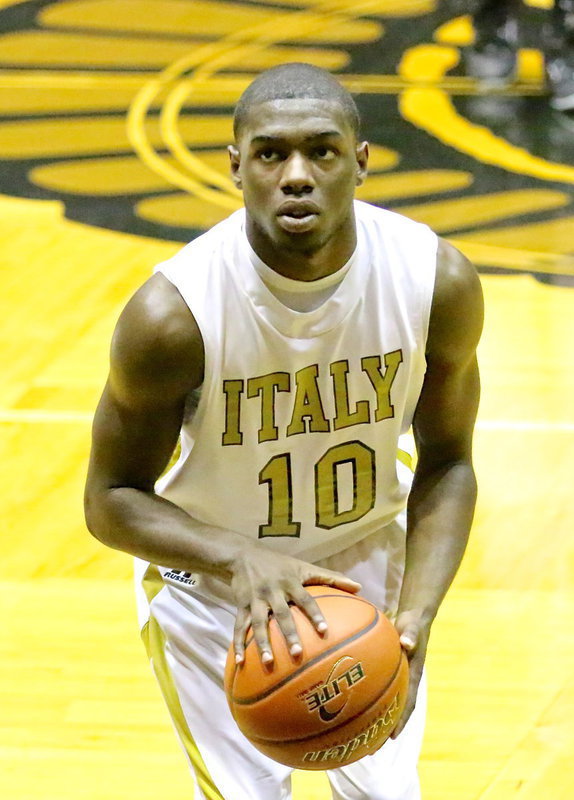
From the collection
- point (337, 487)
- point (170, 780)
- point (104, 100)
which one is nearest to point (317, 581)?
point (337, 487)

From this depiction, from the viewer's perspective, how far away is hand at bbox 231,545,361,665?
241 cm

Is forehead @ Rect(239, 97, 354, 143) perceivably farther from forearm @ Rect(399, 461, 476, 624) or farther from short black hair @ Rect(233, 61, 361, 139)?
forearm @ Rect(399, 461, 476, 624)

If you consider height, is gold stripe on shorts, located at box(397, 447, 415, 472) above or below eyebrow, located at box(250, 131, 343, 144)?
below

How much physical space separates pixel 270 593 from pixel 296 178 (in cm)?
72

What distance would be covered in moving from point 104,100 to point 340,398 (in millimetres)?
7273

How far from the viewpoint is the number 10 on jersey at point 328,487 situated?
285cm

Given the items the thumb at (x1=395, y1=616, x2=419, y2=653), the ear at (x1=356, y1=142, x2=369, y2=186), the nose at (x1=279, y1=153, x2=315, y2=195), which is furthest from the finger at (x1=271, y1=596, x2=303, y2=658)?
the ear at (x1=356, y1=142, x2=369, y2=186)

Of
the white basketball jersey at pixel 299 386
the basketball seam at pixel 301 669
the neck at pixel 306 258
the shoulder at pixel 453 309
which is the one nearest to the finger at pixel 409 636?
the basketball seam at pixel 301 669

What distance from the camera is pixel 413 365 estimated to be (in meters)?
→ 2.79

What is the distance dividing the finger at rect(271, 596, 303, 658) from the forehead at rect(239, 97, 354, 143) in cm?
82

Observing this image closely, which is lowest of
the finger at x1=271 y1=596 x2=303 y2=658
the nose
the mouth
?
the finger at x1=271 y1=596 x2=303 y2=658

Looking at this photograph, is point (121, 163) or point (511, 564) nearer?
point (511, 564)

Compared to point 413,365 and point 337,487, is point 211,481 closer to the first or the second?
point 337,487

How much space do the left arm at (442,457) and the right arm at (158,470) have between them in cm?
25
